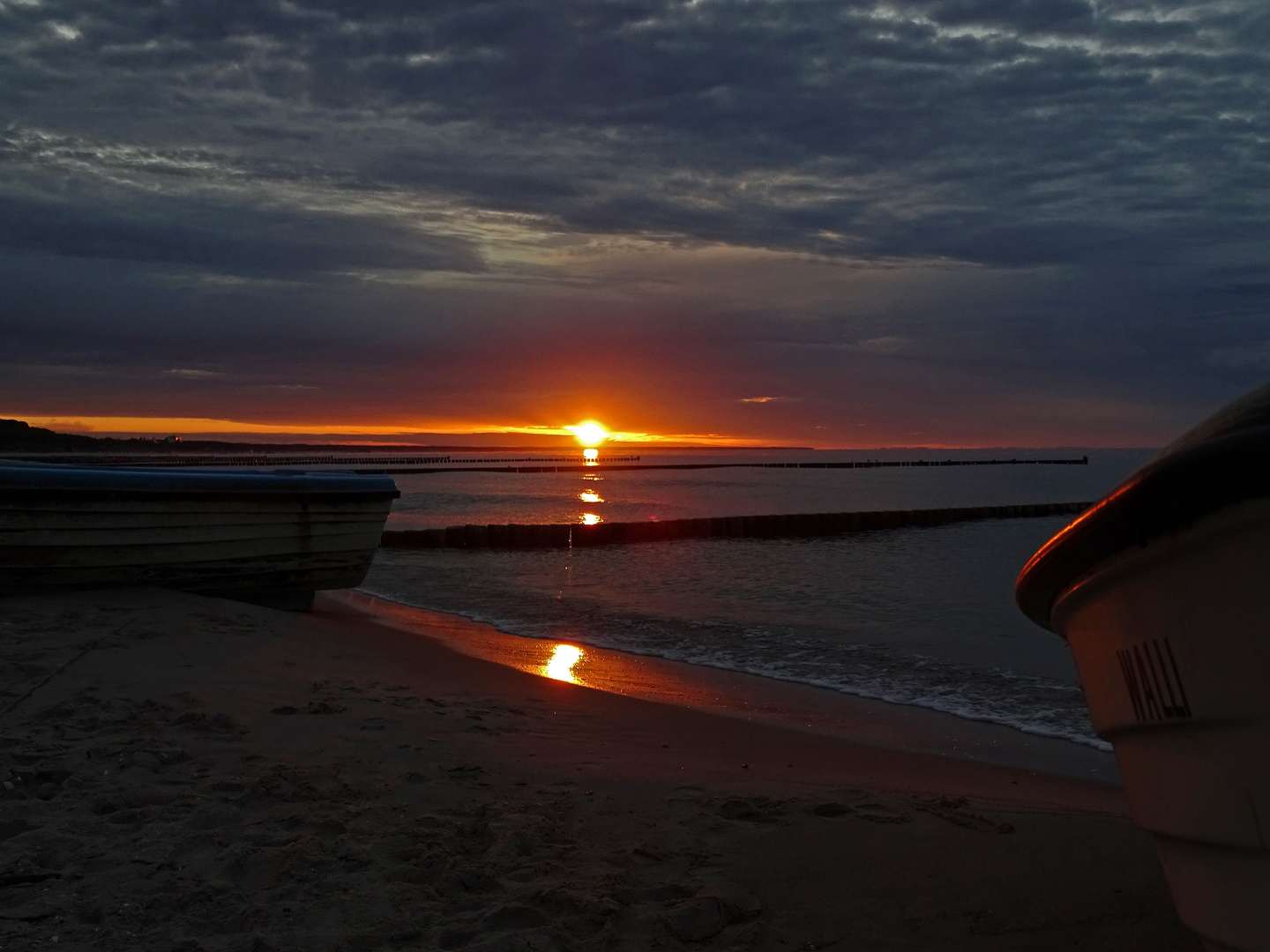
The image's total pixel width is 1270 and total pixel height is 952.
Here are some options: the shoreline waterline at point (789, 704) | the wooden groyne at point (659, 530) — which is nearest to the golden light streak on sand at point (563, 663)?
the shoreline waterline at point (789, 704)

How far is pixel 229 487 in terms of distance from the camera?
10.2 metres

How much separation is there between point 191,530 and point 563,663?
4063 mm

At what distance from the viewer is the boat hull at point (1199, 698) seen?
221cm

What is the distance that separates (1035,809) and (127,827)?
4.40 metres

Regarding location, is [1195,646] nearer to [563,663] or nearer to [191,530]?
[563,663]

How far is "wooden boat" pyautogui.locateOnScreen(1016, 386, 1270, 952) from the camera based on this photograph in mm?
2168

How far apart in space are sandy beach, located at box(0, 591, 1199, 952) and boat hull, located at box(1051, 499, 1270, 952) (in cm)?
94

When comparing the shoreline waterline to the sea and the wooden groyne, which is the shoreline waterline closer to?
the sea

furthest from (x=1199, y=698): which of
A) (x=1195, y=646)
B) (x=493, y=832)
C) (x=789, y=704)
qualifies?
(x=789, y=704)

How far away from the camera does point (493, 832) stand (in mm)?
4191

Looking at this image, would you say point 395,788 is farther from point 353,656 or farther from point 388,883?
point 353,656

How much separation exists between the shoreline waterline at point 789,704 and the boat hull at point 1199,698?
404cm

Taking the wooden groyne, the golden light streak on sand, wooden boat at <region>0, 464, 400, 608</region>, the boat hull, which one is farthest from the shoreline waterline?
the wooden groyne

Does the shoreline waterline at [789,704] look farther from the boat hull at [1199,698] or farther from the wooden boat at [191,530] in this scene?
the boat hull at [1199,698]
